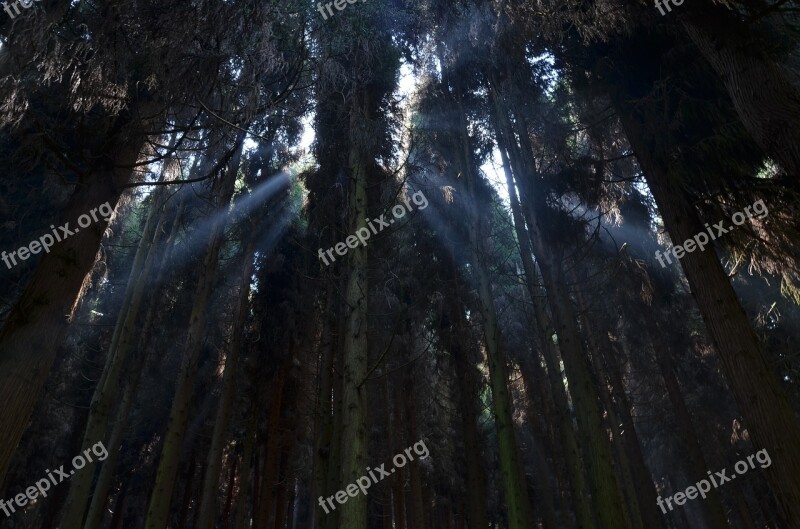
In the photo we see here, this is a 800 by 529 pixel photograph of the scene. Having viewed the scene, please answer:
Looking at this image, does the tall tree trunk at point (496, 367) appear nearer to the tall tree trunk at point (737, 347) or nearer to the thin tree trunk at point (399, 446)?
the tall tree trunk at point (737, 347)

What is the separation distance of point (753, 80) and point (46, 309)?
6.89 metres

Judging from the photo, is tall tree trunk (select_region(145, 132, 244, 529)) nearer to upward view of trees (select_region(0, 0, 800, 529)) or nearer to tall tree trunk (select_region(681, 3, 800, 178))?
upward view of trees (select_region(0, 0, 800, 529))

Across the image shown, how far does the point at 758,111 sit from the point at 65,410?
71.8 ft

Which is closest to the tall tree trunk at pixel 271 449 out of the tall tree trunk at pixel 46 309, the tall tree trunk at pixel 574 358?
the tall tree trunk at pixel 574 358

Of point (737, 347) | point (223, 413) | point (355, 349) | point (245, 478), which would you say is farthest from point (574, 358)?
point (245, 478)

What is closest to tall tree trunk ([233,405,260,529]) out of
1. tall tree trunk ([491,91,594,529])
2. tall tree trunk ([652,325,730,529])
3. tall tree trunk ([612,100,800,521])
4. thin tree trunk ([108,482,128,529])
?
tall tree trunk ([491,91,594,529])

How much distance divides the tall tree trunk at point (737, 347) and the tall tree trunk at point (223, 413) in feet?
28.2

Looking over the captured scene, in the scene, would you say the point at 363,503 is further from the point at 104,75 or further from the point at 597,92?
the point at 597,92

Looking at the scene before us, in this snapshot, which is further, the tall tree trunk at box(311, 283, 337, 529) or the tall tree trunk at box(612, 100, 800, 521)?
the tall tree trunk at box(311, 283, 337, 529)

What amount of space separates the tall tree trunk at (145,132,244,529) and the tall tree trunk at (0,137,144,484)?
4.27 feet

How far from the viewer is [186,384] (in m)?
8.41

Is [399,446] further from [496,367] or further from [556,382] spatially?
[556,382]

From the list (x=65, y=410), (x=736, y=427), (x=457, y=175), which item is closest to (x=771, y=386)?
(x=457, y=175)

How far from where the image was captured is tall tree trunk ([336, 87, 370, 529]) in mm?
5387
